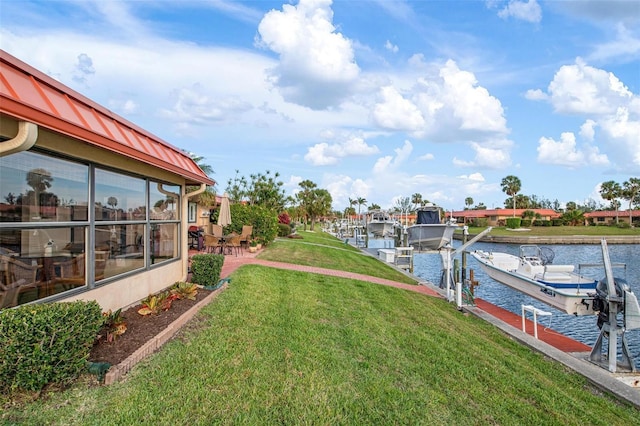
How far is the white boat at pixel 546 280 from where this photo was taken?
12.7m

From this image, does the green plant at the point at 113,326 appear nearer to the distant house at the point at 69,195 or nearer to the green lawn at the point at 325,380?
the distant house at the point at 69,195

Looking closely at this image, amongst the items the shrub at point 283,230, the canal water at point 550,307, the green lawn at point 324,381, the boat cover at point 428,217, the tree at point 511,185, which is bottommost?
the canal water at point 550,307

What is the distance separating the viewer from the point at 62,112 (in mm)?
4094

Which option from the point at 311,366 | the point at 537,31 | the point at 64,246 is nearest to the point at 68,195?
the point at 64,246

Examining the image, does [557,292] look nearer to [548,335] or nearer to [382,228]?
[548,335]

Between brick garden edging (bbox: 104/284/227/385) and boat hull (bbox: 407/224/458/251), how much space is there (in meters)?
23.7

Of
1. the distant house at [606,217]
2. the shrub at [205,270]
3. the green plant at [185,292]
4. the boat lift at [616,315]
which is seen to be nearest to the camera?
the green plant at [185,292]

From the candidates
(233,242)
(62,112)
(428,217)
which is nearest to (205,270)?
(62,112)

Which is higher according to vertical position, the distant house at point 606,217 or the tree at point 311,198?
the tree at point 311,198

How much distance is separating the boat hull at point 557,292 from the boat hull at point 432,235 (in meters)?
10.3

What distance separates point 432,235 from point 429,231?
1.26ft

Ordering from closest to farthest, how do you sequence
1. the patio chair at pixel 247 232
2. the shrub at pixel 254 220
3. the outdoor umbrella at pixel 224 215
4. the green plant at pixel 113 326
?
1. the green plant at pixel 113 326
2. the outdoor umbrella at pixel 224 215
3. the patio chair at pixel 247 232
4. the shrub at pixel 254 220

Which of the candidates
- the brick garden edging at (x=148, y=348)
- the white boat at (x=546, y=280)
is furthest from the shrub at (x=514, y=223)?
the brick garden edging at (x=148, y=348)

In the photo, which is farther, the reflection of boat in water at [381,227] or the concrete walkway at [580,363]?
the reflection of boat in water at [381,227]
